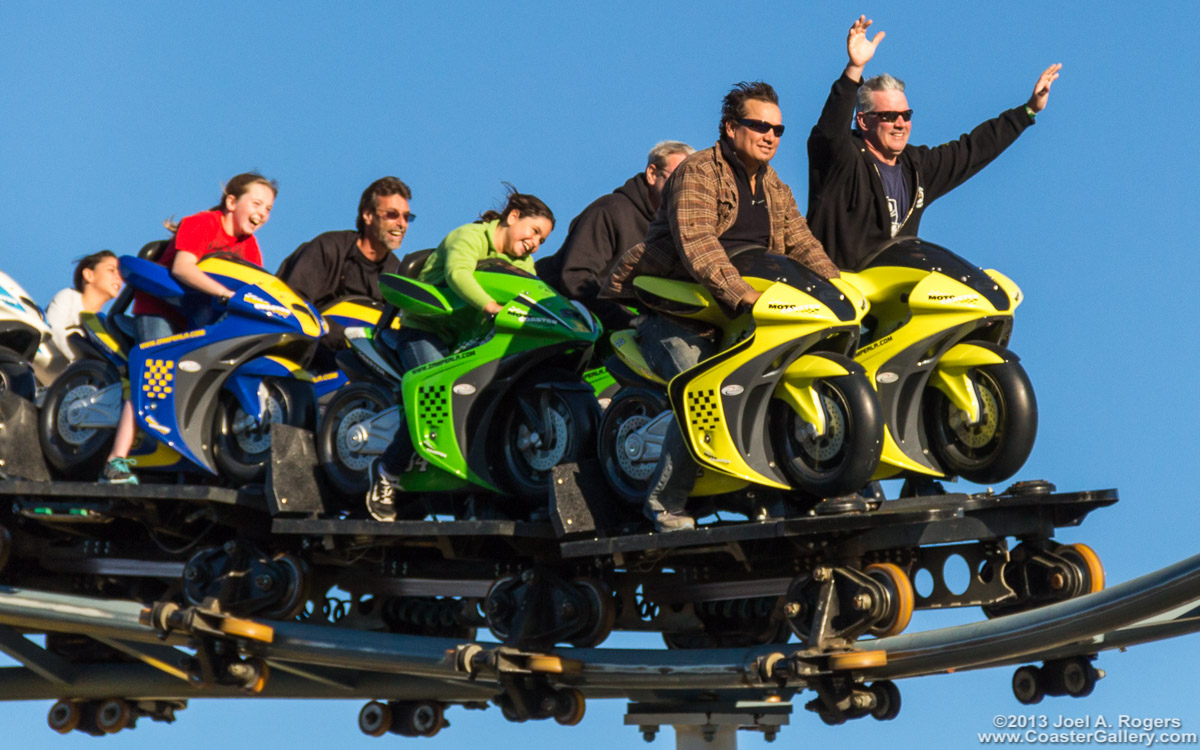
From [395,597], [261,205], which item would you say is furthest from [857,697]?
[261,205]

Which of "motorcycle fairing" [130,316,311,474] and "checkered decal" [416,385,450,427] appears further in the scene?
"motorcycle fairing" [130,316,311,474]

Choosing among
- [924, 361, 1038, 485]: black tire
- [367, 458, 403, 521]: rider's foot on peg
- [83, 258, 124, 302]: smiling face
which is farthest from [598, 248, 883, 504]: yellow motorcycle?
[83, 258, 124, 302]: smiling face

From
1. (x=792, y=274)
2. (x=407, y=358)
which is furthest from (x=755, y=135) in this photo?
(x=407, y=358)

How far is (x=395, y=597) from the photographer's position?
27.1 feet

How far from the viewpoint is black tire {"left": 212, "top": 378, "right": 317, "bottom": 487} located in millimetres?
7770

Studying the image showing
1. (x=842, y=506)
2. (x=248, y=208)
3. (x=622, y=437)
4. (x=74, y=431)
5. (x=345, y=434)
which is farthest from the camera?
(x=74, y=431)

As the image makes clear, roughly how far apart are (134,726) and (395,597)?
2317mm

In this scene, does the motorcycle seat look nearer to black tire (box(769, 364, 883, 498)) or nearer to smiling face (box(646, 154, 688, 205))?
smiling face (box(646, 154, 688, 205))

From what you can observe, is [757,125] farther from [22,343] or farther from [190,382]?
[22,343]

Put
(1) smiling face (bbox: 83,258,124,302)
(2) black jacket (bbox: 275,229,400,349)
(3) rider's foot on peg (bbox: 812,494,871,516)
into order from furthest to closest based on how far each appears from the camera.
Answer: (1) smiling face (bbox: 83,258,124,302)
(2) black jacket (bbox: 275,229,400,349)
(3) rider's foot on peg (bbox: 812,494,871,516)

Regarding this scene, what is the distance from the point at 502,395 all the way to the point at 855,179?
1701 millimetres

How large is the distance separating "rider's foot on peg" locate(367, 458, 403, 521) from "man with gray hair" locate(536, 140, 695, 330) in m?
1.11

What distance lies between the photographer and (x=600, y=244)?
7.59 meters

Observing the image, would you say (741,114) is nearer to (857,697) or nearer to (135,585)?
(857,697)
